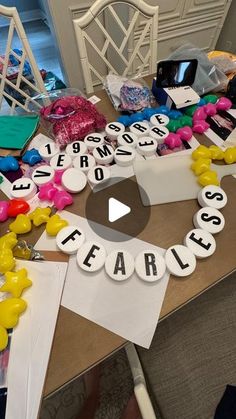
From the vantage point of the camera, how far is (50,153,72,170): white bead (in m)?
0.73

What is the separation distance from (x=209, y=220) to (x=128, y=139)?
1.20 feet

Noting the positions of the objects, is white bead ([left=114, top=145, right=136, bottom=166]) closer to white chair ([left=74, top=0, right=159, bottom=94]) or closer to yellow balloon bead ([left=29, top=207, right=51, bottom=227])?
yellow balloon bead ([left=29, top=207, right=51, bottom=227])

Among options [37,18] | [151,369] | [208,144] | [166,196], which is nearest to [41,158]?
[166,196]

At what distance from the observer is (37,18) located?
3.31 metres

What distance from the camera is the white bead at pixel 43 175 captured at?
70 centimetres

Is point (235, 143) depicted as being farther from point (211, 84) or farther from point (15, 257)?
point (15, 257)

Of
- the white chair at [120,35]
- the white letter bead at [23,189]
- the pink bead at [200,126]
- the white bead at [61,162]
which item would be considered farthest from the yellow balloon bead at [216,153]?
the white chair at [120,35]

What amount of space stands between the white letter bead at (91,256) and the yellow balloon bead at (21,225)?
15 cm

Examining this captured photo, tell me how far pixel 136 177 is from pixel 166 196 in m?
0.11

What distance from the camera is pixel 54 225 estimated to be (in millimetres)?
613

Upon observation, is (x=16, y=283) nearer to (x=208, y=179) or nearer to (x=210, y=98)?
(x=208, y=179)

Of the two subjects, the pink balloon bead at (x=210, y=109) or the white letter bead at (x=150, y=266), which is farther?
the pink balloon bead at (x=210, y=109)

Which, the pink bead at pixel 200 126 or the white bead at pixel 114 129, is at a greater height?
the white bead at pixel 114 129
